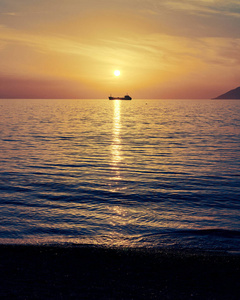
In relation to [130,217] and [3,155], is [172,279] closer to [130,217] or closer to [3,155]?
[130,217]

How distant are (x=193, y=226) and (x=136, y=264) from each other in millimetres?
3781

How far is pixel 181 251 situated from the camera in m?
7.91

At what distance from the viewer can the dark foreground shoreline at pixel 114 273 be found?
565cm

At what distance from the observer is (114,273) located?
6.50 metres

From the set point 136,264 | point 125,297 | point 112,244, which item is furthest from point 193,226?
point 125,297

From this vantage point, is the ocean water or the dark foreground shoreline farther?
the ocean water

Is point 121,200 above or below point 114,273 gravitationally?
below

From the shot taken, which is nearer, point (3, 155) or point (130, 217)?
point (130, 217)

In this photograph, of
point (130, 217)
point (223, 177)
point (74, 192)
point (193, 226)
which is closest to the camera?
point (193, 226)

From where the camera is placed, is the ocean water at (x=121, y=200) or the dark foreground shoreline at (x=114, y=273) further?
the ocean water at (x=121, y=200)

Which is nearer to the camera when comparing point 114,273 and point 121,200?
point 114,273

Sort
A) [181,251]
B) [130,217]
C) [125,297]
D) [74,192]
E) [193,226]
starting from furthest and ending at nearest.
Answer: [74,192]
[130,217]
[193,226]
[181,251]
[125,297]

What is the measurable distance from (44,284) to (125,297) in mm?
1570

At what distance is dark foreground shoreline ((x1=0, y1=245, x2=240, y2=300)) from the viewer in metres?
5.65
